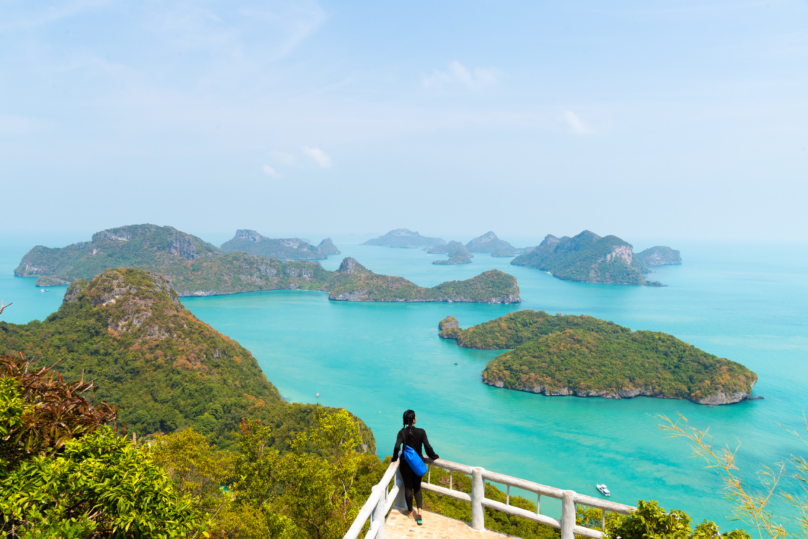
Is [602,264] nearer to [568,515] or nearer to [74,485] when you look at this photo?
[568,515]

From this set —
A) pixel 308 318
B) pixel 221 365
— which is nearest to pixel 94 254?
pixel 308 318

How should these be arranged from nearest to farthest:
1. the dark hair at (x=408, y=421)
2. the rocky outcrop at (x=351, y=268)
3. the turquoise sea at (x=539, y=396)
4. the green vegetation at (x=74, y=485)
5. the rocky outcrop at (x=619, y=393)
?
the green vegetation at (x=74, y=485) < the dark hair at (x=408, y=421) < the turquoise sea at (x=539, y=396) < the rocky outcrop at (x=619, y=393) < the rocky outcrop at (x=351, y=268)

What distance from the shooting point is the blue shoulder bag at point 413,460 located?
6273 millimetres

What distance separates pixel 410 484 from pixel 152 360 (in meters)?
49.7

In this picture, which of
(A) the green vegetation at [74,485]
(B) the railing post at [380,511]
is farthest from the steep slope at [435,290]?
(A) the green vegetation at [74,485]

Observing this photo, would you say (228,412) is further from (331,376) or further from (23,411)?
(23,411)

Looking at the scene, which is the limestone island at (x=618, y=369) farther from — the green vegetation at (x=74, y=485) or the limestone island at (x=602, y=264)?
the limestone island at (x=602, y=264)

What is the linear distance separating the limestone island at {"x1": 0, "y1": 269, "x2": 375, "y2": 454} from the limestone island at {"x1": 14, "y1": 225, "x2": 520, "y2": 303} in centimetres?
7722

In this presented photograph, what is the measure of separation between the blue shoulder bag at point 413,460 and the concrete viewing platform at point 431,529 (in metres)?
0.90

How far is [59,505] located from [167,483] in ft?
3.88

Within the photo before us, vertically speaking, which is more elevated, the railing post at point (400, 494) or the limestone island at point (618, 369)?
the railing post at point (400, 494)

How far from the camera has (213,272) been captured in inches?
5792

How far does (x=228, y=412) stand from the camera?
4156cm

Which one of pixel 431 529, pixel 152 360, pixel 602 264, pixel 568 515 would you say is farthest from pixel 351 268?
pixel 568 515
